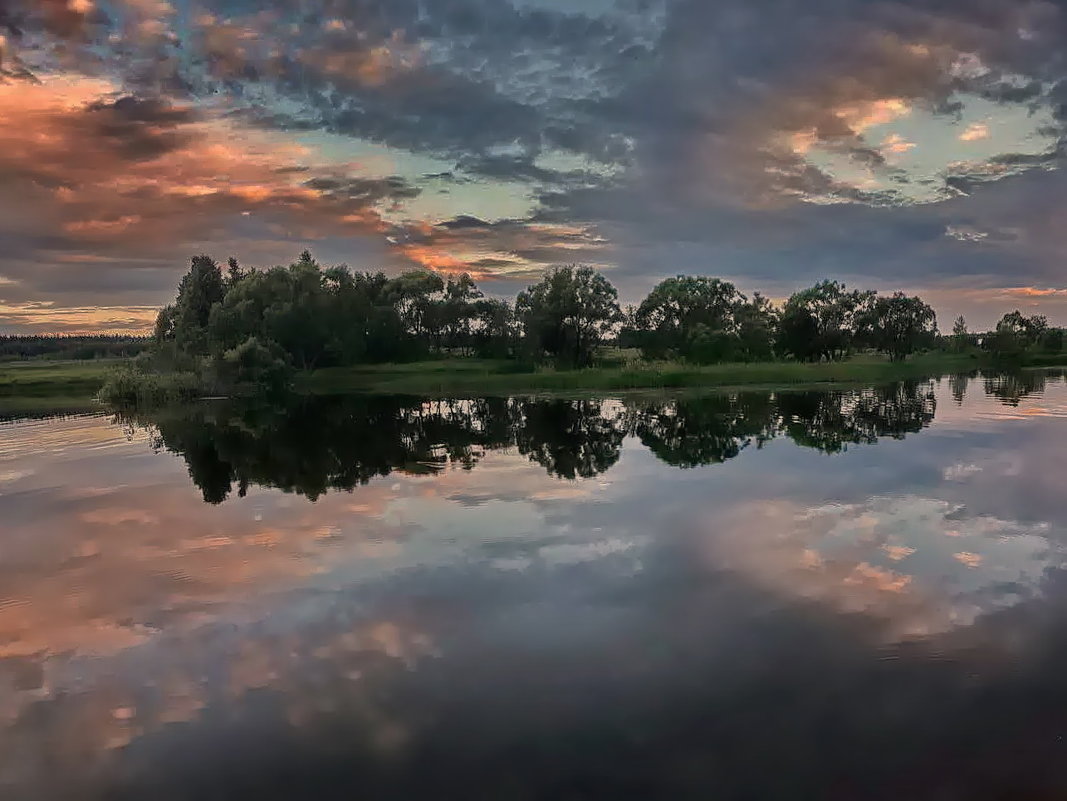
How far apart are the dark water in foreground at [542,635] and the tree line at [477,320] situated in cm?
6993

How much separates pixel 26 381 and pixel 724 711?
111949 mm

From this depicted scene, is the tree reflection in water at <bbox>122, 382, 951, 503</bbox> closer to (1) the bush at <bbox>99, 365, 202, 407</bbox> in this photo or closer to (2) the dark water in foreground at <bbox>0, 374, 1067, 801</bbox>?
(2) the dark water in foreground at <bbox>0, 374, 1067, 801</bbox>

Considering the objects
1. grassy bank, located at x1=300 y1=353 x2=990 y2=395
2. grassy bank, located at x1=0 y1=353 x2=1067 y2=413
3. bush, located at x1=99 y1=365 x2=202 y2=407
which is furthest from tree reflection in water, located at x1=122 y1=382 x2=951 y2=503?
grassy bank, located at x1=300 y1=353 x2=990 y2=395

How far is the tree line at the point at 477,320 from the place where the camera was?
9775cm

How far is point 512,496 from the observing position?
82.9 ft

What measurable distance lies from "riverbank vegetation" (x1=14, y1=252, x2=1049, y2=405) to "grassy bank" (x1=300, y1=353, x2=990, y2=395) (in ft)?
1.10

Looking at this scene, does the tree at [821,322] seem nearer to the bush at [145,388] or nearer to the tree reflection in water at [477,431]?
the tree reflection in water at [477,431]

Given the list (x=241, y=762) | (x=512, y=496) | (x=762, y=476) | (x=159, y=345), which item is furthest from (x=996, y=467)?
(x=159, y=345)

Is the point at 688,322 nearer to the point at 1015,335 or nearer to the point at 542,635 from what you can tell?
the point at 1015,335

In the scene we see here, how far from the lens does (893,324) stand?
15288cm

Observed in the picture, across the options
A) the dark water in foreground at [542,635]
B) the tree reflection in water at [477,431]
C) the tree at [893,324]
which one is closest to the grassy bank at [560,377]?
the tree reflection in water at [477,431]

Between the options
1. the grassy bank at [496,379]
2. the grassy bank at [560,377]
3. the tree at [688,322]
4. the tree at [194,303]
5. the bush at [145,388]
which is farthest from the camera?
the tree at [688,322]

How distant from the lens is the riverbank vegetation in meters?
88.2

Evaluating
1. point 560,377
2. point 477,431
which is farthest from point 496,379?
point 477,431
